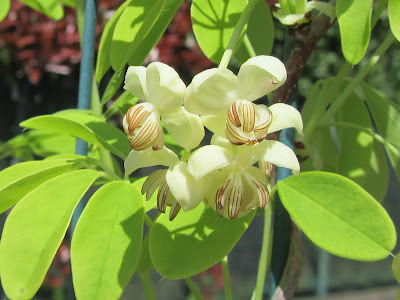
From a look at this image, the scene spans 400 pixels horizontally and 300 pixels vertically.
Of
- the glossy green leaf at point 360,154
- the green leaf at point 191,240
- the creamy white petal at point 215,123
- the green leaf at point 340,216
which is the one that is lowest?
the glossy green leaf at point 360,154

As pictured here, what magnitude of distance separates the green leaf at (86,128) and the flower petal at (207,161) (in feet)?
0.43

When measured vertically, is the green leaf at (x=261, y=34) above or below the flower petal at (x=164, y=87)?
below

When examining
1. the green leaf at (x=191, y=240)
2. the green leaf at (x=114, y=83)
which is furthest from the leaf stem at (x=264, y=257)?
the green leaf at (x=114, y=83)

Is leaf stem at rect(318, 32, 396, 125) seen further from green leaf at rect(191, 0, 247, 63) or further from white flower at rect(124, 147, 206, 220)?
white flower at rect(124, 147, 206, 220)

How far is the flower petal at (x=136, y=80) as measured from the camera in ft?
1.41

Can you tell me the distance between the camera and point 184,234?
0.48 meters

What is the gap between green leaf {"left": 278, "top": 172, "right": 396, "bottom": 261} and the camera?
1.42 feet

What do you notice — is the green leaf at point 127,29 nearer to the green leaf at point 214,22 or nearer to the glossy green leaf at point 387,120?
the green leaf at point 214,22

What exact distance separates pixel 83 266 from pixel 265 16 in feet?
1.18

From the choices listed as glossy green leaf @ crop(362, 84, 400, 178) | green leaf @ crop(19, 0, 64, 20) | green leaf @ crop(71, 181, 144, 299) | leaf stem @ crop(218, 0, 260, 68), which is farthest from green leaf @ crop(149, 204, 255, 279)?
green leaf @ crop(19, 0, 64, 20)

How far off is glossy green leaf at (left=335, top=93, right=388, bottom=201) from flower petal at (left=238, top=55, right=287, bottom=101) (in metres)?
0.34

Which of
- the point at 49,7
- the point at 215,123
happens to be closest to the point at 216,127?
the point at 215,123

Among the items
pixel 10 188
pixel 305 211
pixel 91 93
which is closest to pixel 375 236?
pixel 305 211

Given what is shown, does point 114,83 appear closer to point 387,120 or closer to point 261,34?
point 261,34
